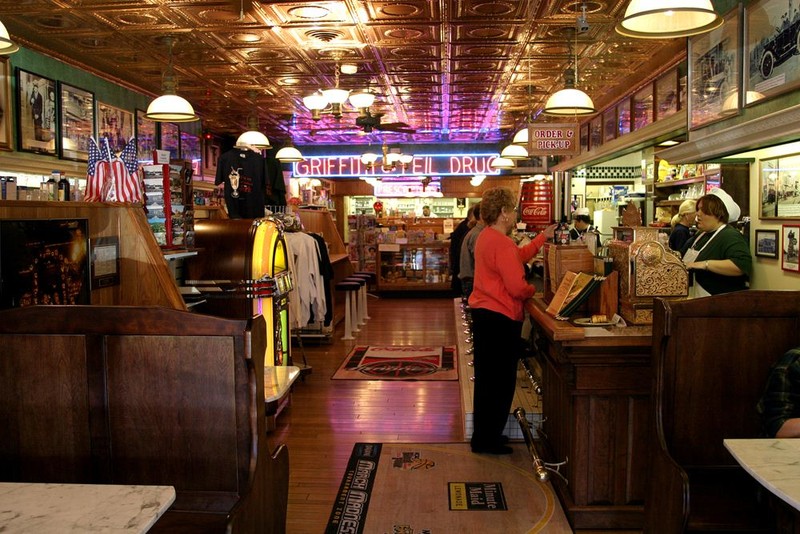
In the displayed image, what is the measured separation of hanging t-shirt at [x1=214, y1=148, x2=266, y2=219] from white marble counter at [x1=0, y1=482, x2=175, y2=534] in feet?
16.5

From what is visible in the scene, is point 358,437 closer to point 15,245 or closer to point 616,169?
point 15,245

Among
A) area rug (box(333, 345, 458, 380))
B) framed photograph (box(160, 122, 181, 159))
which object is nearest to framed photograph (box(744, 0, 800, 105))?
area rug (box(333, 345, 458, 380))

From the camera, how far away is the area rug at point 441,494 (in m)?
3.75

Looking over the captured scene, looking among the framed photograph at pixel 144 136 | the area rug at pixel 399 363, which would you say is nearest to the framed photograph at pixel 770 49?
the area rug at pixel 399 363

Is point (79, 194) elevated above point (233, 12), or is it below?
below

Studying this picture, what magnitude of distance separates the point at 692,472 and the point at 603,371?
805mm

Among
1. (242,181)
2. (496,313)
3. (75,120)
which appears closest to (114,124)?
(75,120)

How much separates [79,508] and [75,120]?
783cm

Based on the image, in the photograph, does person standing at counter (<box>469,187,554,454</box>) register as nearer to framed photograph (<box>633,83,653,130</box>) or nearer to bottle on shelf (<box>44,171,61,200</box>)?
framed photograph (<box>633,83,653,130</box>)

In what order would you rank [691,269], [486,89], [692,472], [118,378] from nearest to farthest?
[118,378]
[692,472]
[691,269]
[486,89]

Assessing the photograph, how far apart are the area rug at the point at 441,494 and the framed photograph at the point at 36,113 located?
17.4 feet

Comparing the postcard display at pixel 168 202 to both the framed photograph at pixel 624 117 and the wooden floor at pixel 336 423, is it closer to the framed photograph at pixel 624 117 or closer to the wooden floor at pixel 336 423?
the wooden floor at pixel 336 423

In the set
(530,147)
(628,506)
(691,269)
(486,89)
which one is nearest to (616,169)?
(486,89)

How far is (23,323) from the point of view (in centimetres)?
254
